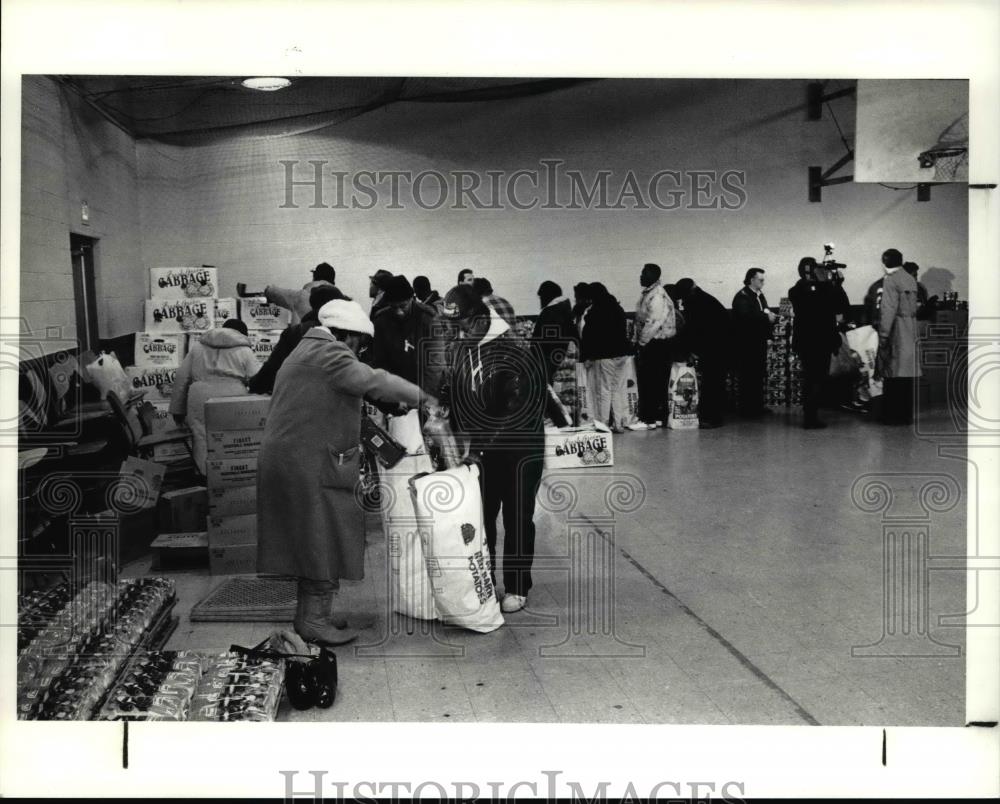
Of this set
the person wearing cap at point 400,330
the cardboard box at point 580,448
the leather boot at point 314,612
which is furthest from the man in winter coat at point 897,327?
the leather boot at point 314,612

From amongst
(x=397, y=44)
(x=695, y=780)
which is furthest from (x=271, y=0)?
(x=695, y=780)

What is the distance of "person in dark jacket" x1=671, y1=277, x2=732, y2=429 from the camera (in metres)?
9.20

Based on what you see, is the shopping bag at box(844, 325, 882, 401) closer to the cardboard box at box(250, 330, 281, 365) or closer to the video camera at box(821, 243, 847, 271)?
the video camera at box(821, 243, 847, 271)

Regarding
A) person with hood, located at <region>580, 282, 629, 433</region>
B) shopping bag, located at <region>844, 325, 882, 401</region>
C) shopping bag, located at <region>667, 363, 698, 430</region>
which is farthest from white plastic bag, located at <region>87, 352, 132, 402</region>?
shopping bag, located at <region>844, 325, 882, 401</region>

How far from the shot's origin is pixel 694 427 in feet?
32.4

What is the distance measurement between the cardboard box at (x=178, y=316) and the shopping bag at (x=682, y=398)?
444 centimetres

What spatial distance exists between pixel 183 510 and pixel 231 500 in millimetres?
626

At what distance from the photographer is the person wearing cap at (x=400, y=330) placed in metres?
5.45

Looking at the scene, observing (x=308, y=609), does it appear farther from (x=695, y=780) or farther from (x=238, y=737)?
(x=695, y=780)

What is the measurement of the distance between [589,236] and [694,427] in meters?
2.67

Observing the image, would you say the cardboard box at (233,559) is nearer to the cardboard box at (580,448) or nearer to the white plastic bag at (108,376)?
the white plastic bag at (108,376)

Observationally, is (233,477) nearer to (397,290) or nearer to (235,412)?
(235,412)

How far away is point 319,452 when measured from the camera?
13.9ft

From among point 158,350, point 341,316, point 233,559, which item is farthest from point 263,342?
point 341,316
